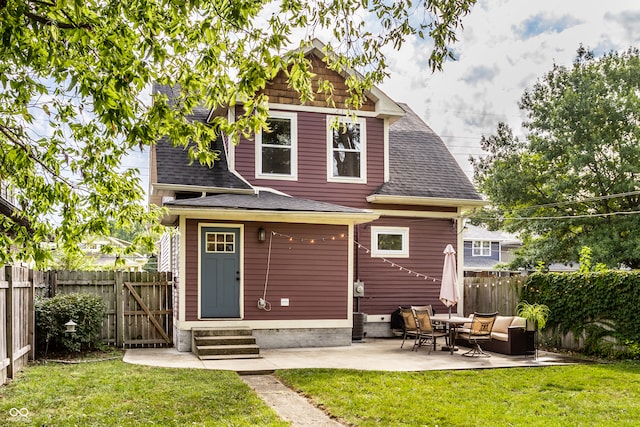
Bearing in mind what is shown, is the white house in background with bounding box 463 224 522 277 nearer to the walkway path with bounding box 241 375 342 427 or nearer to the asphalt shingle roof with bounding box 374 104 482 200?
the asphalt shingle roof with bounding box 374 104 482 200

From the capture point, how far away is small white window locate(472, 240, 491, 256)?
39.8m

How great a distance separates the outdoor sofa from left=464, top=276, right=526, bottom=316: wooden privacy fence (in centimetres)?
187

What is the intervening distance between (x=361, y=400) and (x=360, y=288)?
745cm

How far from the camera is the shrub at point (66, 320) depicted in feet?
37.5

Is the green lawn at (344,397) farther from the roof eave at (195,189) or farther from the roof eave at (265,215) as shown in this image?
the roof eave at (195,189)

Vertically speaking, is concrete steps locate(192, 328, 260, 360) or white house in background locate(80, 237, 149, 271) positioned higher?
white house in background locate(80, 237, 149, 271)

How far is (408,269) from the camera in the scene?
1576cm

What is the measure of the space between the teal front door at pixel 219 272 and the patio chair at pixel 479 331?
15.4ft

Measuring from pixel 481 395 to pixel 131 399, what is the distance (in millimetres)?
4431

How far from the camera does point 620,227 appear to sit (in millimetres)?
25438

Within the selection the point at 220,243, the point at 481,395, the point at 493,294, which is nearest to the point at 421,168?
the point at 493,294

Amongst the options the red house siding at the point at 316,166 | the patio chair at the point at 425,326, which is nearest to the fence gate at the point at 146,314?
the red house siding at the point at 316,166

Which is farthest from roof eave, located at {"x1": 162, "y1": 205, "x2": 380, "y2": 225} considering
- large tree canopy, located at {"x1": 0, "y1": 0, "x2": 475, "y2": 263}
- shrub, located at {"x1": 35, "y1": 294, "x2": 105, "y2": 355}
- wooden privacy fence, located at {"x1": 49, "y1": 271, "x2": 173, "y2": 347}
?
large tree canopy, located at {"x1": 0, "y1": 0, "x2": 475, "y2": 263}

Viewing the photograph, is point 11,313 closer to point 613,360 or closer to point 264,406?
point 264,406
